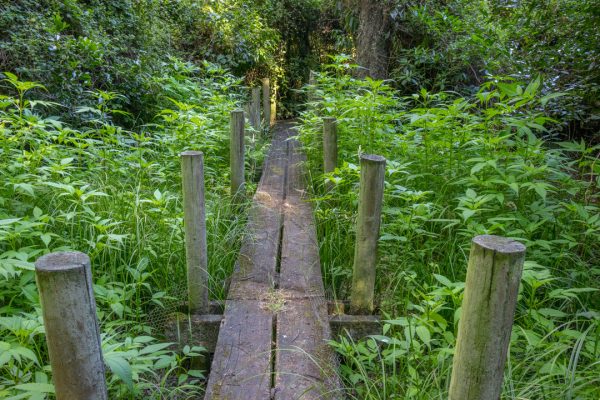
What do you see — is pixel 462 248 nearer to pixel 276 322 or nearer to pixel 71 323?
pixel 276 322

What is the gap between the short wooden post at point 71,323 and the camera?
4.27 feet

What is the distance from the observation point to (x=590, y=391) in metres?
1.81

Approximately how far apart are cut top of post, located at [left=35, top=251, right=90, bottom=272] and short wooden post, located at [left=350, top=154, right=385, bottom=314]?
1.64 m

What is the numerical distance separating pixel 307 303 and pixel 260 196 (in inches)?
86.7

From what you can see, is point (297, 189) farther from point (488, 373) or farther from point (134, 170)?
point (488, 373)

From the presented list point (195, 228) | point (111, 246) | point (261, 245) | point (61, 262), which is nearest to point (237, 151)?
point (261, 245)

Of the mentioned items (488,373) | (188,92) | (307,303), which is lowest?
(307,303)

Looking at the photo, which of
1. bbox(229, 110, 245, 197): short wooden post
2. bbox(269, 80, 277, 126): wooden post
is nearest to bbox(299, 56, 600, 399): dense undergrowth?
bbox(229, 110, 245, 197): short wooden post

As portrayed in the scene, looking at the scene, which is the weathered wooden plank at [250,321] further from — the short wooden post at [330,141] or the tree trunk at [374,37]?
the tree trunk at [374,37]

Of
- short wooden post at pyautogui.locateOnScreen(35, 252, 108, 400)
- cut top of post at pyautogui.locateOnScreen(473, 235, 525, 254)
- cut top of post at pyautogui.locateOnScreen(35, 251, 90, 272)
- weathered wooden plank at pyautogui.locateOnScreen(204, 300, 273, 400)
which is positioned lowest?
weathered wooden plank at pyautogui.locateOnScreen(204, 300, 273, 400)

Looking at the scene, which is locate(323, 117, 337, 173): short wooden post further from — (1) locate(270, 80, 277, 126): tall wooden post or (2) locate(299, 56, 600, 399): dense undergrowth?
(1) locate(270, 80, 277, 126): tall wooden post

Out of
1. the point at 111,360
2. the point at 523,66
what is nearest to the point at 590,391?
the point at 111,360

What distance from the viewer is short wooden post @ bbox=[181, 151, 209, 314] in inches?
103

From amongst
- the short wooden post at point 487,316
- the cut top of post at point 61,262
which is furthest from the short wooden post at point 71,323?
the short wooden post at point 487,316
